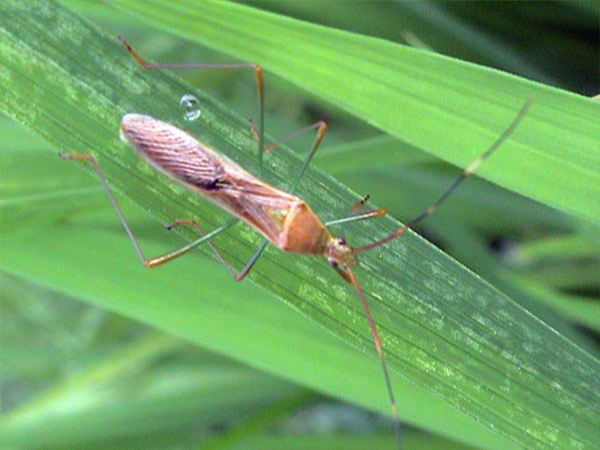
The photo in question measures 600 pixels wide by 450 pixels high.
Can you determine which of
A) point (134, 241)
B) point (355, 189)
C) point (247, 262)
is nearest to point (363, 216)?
point (247, 262)

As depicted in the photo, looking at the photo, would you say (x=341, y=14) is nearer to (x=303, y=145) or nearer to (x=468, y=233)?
(x=303, y=145)

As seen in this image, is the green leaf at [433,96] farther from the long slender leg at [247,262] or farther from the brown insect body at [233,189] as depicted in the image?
the long slender leg at [247,262]

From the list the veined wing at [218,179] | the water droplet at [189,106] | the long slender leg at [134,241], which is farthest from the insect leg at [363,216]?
the water droplet at [189,106]

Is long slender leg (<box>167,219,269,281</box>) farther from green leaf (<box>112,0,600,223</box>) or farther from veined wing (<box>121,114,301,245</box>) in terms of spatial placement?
green leaf (<box>112,0,600,223</box>)

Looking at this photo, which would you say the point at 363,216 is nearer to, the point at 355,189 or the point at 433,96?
the point at 433,96

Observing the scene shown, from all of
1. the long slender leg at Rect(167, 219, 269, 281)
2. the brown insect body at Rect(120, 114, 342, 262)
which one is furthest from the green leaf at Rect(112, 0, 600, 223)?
the long slender leg at Rect(167, 219, 269, 281)
